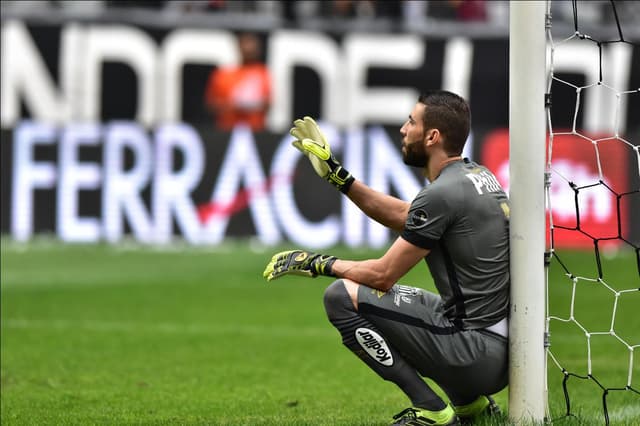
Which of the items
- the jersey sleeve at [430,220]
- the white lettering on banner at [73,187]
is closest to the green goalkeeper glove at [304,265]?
the jersey sleeve at [430,220]

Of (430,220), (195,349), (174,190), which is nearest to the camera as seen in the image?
(430,220)

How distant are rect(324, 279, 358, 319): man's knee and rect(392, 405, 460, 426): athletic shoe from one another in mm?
539

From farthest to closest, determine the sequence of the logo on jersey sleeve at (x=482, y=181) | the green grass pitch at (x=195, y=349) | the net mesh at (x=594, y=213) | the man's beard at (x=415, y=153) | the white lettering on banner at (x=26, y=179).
Result: the white lettering on banner at (x=26, y=179)
the net mesh at (x=594, y=213)
the green grass pitch at (x=195, y=349)
the man's beard at (x=415, y=153)
the logo on jersey sleeve at (x=482, y=181)

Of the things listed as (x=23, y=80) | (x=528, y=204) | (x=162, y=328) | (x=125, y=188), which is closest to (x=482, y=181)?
(x=528, y=204)

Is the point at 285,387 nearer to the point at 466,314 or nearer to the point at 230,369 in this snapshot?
the point at 230,369

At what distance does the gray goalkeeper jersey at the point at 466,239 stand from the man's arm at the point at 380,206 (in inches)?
21.8

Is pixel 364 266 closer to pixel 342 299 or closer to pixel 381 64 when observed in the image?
pixel 342 299

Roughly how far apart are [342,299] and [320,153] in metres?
0.71

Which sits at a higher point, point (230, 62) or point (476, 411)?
point (230, 62)

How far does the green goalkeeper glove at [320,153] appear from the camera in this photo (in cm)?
570

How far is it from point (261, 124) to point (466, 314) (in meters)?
12.4

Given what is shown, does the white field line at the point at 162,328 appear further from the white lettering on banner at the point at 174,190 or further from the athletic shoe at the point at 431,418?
the white lettering on banner at the point at 174,190

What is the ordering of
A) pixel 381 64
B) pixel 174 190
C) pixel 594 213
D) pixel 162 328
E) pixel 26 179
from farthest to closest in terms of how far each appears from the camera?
pixel 381 64 → pixel 174 190 → pixel 26 179 → pixel 594 213 → pixel 162 328

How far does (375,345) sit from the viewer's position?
5465mm
